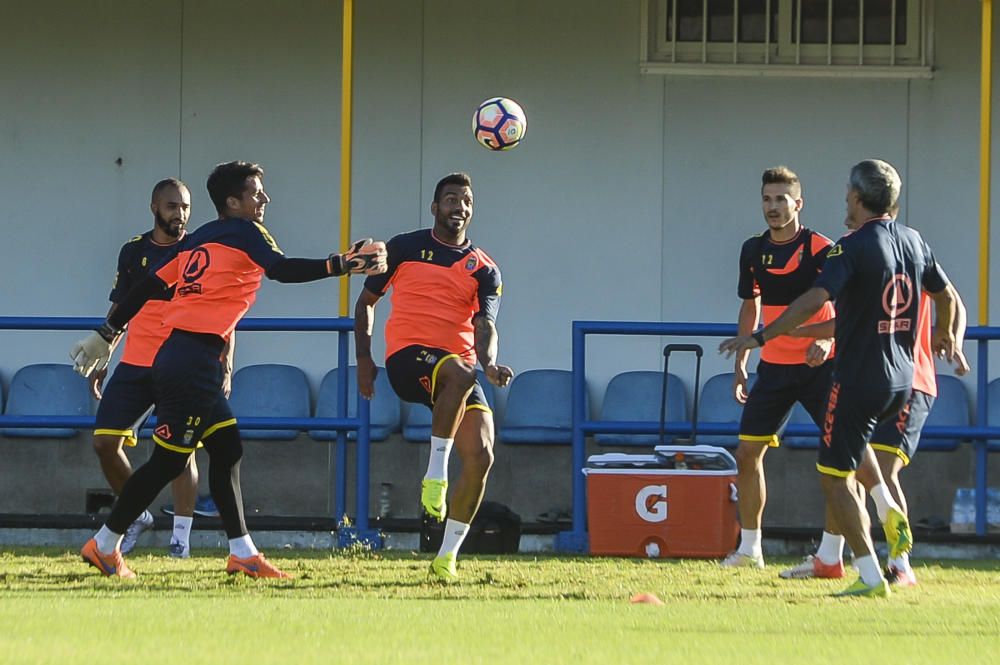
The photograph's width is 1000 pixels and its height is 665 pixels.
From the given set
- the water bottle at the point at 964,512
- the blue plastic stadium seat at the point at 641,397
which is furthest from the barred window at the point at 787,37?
the water bottle at the point at 964,512

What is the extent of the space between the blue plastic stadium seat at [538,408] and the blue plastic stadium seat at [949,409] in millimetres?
2643

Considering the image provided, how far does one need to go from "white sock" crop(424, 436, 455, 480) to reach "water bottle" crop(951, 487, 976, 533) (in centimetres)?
454

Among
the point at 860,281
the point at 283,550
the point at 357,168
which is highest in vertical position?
the point at 357,168

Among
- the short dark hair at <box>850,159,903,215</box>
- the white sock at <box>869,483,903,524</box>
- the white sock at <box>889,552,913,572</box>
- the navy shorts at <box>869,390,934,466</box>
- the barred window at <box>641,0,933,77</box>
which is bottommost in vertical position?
the white sock at <box>889,552,913,572</box>

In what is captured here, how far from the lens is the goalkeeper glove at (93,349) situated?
27.8 ft

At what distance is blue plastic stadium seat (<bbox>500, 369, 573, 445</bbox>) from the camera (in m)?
12.7

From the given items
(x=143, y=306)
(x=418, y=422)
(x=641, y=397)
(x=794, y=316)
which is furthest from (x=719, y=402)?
(x=794, y=316)

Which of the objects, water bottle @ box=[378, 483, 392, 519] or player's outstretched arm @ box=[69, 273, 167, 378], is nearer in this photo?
player's outstretched arm @ box=[69, 273, 167, 378]

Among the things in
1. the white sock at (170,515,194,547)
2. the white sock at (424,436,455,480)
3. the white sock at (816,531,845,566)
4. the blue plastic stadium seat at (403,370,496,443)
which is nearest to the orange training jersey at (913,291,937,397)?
the white sock at (816,531,845,566)

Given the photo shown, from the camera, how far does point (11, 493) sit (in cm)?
1299

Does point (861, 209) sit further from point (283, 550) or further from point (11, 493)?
point (11, 493)

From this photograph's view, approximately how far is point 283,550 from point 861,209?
178 inches

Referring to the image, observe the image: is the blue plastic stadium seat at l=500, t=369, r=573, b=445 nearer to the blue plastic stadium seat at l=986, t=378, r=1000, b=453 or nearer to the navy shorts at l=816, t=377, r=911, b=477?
the blue plastic stadium seat at l=986, t=378, r=1000, b=453

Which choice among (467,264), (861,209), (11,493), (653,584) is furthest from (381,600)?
(11,493)
